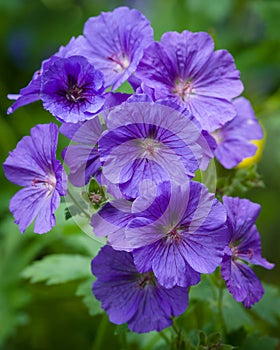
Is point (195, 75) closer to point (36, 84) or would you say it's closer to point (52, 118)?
point (36, 84)

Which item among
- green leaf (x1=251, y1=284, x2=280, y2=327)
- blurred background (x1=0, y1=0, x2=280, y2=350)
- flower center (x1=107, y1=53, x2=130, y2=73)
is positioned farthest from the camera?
blurred background (x1=0, y1=0, x2=280, y2=350)

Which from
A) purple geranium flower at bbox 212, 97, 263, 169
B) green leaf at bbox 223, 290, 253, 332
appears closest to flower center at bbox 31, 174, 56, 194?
purple geranium flower at bbox 212, 97, 263, 169

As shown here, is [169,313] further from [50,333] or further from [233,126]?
[50,333]

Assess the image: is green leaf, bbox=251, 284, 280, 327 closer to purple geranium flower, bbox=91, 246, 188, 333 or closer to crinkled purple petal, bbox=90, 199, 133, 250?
purple geranium flower, bbox=91, 246, 188, 333

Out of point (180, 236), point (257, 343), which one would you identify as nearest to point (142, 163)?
point (180, 236)

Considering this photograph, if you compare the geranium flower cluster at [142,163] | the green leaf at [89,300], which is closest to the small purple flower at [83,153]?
the geranium flower cluster at [142,163]

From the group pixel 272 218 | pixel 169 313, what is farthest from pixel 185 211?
pixel 272 218
